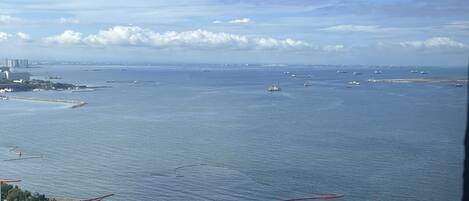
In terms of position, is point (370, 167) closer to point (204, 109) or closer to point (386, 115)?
point (386, 115)

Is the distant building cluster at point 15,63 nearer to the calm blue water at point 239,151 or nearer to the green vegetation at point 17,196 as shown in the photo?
the calm blue water at point 239,151

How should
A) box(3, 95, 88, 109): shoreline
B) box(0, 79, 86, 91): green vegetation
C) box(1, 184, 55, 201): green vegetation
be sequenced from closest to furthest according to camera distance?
box(1, 184, 55, 201): green vegetation < box(3, 95, 88, 109): shoreline < box(0, 79, 86, 91): green vegetation

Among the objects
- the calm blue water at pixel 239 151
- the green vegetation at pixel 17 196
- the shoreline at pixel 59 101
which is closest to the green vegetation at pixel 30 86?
the shoreline at pixel 59 101

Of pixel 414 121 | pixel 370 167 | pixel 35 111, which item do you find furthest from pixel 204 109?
pixel 370 167

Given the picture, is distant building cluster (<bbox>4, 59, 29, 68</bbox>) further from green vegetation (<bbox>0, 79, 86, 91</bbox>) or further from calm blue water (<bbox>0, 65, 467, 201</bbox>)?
calm blue water (<bbox>0, 65, 467, 201</bbox>)

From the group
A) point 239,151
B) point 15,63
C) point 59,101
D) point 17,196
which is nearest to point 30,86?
point 59,101

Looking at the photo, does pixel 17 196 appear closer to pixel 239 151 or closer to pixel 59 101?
pixel 239 151

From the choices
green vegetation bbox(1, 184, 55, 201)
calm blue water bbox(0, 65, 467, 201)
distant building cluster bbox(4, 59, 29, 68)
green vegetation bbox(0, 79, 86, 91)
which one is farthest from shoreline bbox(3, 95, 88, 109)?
distant building cluster bbox(4, 59, 29, 68)

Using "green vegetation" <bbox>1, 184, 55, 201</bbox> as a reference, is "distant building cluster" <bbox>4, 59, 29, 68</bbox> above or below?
above
